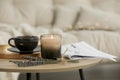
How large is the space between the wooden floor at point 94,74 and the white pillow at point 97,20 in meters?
0.38

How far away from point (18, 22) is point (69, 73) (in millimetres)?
766

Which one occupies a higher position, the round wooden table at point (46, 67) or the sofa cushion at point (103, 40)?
the sofa cushion at point (103, 40)

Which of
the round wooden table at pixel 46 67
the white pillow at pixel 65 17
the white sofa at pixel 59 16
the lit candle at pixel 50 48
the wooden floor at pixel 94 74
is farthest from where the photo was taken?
the white pillow at pixel 65 17

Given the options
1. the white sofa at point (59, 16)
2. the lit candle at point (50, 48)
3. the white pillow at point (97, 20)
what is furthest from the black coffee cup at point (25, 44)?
the white pillow at point (97, 20)

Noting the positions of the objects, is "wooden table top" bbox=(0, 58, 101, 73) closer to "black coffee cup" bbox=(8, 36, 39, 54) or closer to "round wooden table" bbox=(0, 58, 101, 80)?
"round wooden table" bbox=(0, 58, 101, 80)

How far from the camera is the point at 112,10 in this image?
270cm

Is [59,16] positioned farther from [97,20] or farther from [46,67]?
[46,67]

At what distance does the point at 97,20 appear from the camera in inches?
100

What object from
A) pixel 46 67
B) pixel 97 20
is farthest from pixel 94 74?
pixel 46 67

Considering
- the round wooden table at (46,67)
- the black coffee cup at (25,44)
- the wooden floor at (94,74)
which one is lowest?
the wooden floor at (94,74)

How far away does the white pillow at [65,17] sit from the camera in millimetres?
2635

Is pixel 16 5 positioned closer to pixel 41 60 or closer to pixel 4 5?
pixel 4 5

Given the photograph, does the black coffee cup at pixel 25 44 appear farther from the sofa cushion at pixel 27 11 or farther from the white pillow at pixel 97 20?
the sofa cushion at pixel 27 11

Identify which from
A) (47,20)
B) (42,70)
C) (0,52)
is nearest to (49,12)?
(47,20)
